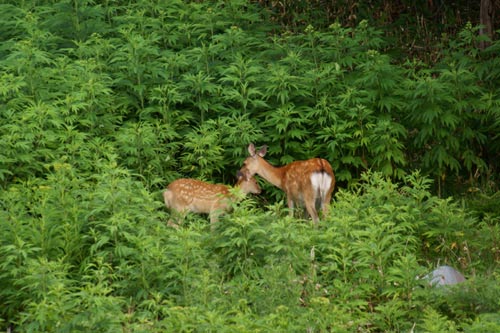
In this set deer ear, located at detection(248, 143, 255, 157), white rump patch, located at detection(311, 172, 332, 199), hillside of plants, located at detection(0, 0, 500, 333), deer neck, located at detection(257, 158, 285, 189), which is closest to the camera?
hillside of plants, located at detection(0, 0, 500, 333)

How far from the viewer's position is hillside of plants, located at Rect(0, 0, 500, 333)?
9.38 metres

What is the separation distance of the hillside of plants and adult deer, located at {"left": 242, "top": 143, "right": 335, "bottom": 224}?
270 millimetres

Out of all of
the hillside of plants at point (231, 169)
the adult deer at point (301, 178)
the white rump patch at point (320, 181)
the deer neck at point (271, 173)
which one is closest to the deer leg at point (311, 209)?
the adult deer at point (301, 178)

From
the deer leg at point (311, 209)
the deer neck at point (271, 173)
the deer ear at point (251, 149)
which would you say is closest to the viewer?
the deer leg at point (311, 209)

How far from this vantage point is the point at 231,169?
546 inches

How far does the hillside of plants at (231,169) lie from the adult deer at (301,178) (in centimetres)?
27

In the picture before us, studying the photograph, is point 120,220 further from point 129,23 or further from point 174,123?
point 129,23

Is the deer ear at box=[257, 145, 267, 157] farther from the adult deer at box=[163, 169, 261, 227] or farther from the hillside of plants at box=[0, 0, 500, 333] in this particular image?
the adult deer at box=[163, 169, 261, 227]

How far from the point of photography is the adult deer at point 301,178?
12570 millimetres

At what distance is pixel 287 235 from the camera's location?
10.1 m

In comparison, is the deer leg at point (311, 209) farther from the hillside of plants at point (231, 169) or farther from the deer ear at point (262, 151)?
the deer ear at point (262, 151)

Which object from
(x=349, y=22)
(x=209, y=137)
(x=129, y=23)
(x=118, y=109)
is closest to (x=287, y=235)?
(x=209, y=137)

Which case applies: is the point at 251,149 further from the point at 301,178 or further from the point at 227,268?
the point at 227,268

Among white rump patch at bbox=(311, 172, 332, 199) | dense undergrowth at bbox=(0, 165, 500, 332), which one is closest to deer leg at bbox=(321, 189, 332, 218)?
white rump patch at bbox=(311, 172, 332, 199)
